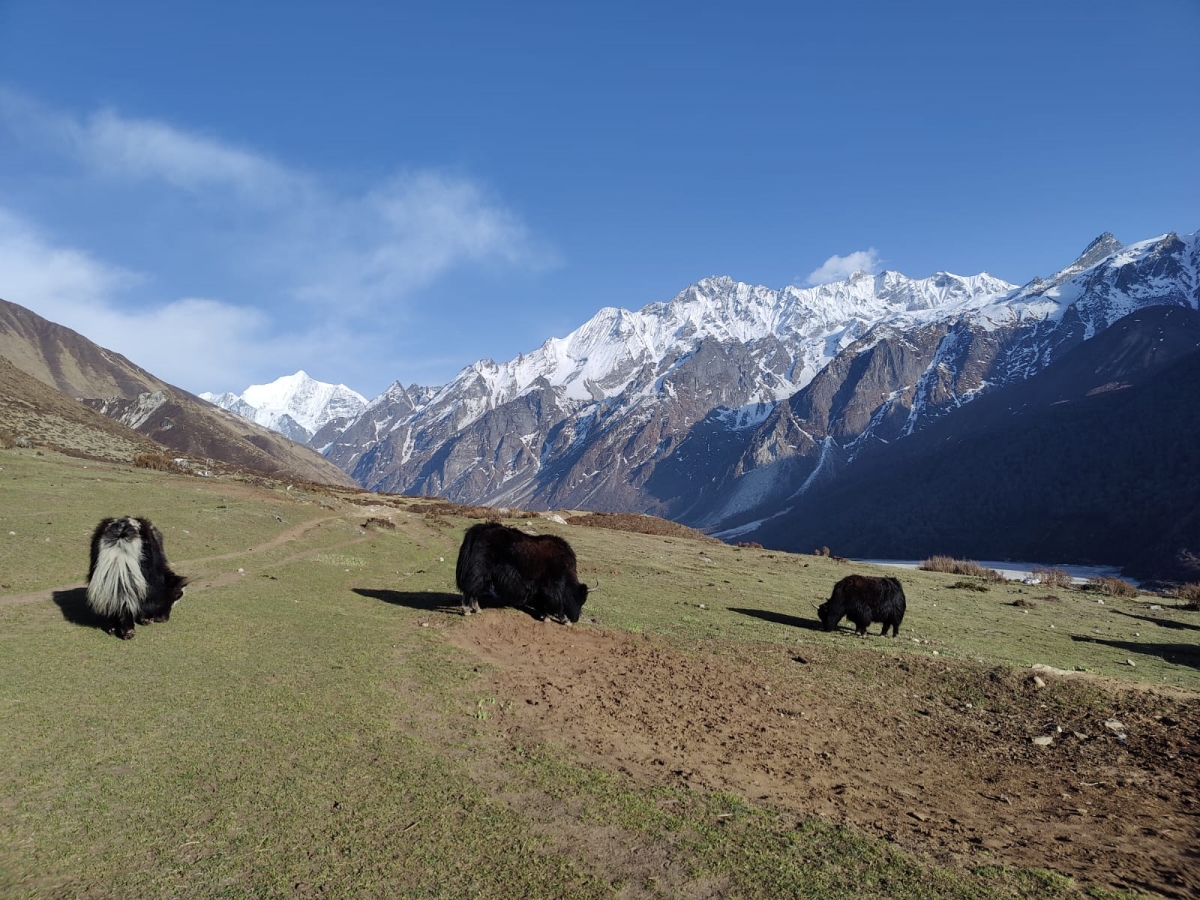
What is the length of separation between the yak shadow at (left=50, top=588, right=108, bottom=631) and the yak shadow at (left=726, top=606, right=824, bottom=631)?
1621 cm

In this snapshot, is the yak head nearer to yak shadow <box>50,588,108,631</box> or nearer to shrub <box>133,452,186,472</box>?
yak shadow <box>50,588,108,631</box>

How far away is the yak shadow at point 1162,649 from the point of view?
1819 cm

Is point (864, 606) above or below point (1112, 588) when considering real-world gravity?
above

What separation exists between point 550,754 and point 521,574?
25.2 feet

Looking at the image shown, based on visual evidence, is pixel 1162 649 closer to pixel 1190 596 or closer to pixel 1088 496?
pixel 1190 596

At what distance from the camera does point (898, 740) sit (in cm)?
1062

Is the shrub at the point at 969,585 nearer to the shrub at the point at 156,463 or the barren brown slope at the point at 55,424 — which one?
the shrub at the point at 156,463

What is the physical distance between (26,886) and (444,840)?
3380 millimetres

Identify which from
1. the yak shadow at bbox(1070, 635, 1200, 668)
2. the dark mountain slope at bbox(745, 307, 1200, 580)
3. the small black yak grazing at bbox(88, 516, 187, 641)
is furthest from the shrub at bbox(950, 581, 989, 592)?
the dark mountain slope at bbox(745, 307, 1200, 580)

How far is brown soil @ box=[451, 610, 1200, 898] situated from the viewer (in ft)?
24.6

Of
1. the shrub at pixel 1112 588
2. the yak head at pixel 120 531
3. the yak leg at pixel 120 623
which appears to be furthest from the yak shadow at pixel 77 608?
the shrub at pixel 1112 588

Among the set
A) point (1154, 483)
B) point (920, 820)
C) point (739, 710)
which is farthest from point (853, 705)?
point (1154, 483)

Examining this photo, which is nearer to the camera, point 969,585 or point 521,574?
point 521,574

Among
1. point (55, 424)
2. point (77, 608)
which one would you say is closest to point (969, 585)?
point (77, 608)
